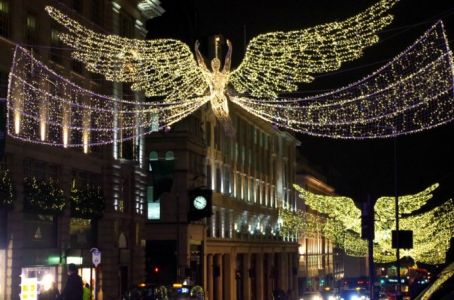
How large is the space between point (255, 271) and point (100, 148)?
3589 centimetres

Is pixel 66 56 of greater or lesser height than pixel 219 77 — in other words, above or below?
above

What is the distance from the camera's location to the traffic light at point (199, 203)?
4841 centimetres

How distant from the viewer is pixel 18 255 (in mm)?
30703

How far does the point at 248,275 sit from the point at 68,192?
1399 inches

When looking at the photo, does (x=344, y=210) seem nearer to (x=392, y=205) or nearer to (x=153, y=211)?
(x=392, y=205)

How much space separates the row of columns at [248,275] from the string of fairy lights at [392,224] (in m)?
6.64

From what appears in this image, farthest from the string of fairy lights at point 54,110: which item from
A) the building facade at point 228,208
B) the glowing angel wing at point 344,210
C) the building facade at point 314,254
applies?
the building facade at point 314,254

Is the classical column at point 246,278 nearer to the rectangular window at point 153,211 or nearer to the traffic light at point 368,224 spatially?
the rectangular window at point 153,211

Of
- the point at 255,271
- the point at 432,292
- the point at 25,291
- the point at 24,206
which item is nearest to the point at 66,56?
the point at 24,206

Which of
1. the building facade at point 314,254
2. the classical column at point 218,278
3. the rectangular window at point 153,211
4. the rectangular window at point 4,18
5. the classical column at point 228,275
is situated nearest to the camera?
the rectangular window at point 4,18

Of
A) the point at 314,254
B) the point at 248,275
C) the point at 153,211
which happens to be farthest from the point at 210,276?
the point at 314,254

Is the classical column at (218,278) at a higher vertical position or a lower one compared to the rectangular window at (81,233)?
lower

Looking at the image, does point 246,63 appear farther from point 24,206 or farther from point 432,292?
point 432,292

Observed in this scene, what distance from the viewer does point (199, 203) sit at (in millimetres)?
48844
